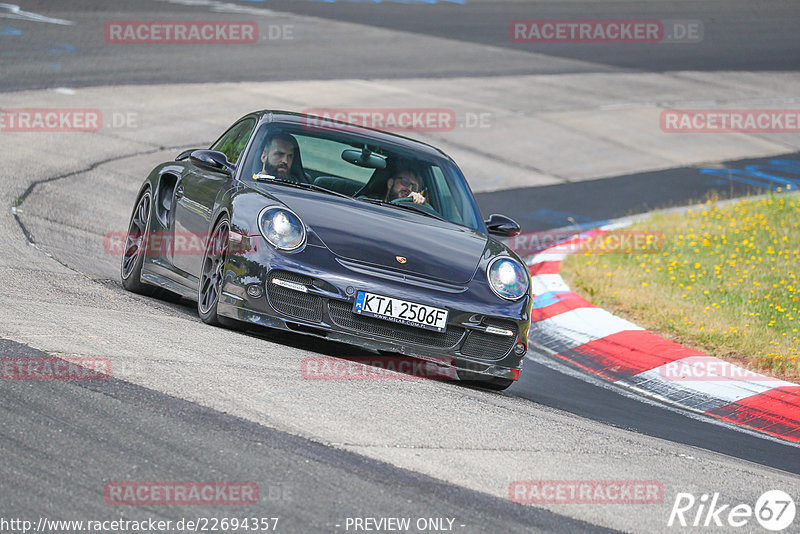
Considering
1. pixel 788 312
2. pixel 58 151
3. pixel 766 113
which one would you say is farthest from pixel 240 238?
pixel 766 113

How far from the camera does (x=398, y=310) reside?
6277 millimetres

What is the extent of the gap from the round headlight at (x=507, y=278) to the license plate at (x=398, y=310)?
0.46 metres

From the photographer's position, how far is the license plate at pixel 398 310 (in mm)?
6250

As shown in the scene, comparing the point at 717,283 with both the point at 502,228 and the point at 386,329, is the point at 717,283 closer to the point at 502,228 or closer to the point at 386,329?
the point at 502,228

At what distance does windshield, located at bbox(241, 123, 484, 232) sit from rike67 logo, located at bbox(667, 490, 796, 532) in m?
3.17

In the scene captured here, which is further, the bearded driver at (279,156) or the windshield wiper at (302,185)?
the bearded driver at (279,156)

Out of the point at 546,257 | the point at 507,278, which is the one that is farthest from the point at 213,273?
the point at 546,257

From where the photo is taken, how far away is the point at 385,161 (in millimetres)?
7727

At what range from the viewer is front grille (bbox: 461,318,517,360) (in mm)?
6492

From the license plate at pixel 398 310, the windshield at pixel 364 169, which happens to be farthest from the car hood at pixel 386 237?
the windshield at pixel 364 169

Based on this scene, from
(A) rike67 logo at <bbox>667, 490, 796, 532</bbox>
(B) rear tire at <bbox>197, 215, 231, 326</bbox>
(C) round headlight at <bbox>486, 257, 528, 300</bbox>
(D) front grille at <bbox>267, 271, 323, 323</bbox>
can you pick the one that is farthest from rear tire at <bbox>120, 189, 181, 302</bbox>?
(A) rike67 logo at <bbox>667, 490, 796, 532</bbox>

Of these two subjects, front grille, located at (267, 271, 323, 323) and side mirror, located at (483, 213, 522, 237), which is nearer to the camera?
front grille, located at (267, 271, 323, 323)

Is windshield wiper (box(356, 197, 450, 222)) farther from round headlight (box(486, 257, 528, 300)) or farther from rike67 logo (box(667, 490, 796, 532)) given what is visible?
rike67 logo (box(667, 490, 796, 532))

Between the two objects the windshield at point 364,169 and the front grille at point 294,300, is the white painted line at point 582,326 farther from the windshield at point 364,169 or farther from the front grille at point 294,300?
the front grille at point 294,300
